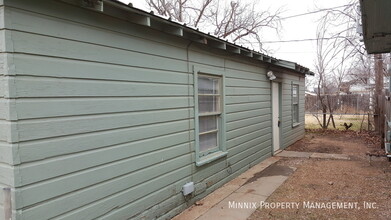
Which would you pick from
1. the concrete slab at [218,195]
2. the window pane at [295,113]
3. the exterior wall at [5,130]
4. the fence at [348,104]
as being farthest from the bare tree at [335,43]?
the exterior wall at [5,130]

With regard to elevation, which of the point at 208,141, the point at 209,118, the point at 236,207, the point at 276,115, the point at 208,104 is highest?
the point at 208,104

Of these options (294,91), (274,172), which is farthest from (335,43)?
(274,172)

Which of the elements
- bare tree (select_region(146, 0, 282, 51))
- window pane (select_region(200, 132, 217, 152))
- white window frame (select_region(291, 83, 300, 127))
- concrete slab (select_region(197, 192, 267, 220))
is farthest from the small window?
bare tree (select_region(146, 0, 282, 51))

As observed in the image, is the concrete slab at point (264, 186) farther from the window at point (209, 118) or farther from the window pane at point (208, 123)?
the window pane at point (208, 123)

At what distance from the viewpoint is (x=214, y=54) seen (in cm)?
486

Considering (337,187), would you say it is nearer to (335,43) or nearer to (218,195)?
(218,195)

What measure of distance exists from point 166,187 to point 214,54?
2.50 m

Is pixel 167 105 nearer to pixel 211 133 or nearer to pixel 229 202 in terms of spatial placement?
pixel 211 133

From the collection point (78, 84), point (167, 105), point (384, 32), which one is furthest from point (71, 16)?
point (384, 32)

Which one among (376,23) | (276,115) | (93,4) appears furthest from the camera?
(276,115)

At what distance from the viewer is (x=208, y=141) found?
4.82m

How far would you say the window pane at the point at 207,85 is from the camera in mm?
4531

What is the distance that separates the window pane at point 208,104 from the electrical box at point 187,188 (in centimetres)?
122

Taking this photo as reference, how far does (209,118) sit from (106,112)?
7.69 ft
